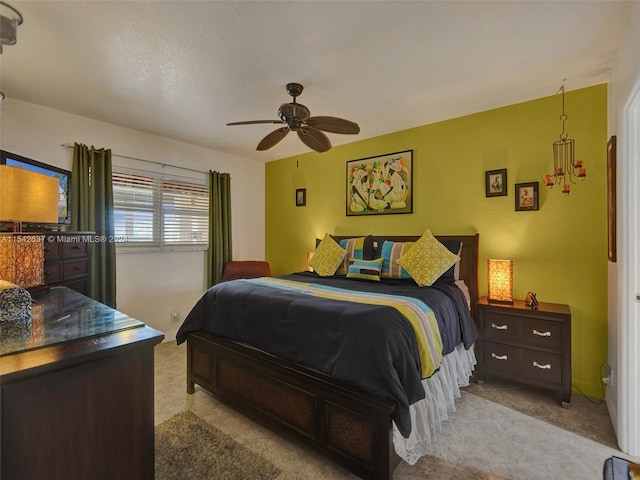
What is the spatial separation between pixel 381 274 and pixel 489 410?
1.44 m

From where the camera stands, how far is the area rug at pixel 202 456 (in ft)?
5.82

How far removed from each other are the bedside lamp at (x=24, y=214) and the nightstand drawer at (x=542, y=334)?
136 inches

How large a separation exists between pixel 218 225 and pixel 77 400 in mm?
3651

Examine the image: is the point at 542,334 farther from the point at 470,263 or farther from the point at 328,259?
the point at 328,259

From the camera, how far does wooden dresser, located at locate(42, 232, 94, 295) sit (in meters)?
2.53

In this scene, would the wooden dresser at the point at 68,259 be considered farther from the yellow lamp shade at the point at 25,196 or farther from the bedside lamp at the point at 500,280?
the bedside lamp at the point at 500,280

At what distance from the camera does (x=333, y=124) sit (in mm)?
2576

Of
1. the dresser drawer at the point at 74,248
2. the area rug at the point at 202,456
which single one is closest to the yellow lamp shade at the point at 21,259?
the dresser drawer at the point at 74,248

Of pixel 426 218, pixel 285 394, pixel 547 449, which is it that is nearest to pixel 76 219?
pixel 285 394

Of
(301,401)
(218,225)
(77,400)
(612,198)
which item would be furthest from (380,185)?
(77,400)

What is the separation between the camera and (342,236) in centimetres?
433

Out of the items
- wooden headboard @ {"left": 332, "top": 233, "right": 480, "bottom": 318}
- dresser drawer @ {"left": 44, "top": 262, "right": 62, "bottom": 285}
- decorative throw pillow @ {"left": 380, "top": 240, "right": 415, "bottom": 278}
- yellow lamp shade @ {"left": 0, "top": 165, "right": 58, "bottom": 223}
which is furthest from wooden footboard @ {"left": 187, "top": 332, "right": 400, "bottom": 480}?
wooden headboard @ {"left": 332, "top": 233, "right": 480, "bottom": 318}

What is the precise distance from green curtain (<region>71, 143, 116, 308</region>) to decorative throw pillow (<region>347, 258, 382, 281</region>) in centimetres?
262

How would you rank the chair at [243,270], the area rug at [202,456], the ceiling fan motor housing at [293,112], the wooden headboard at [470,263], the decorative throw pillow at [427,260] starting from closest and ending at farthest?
the area rug at [202,456], the ceiling fan motor housing at [293,112], the decorative throw pillow at [427,260], the wooden headboard at [470,263], the chair at [243,270]
